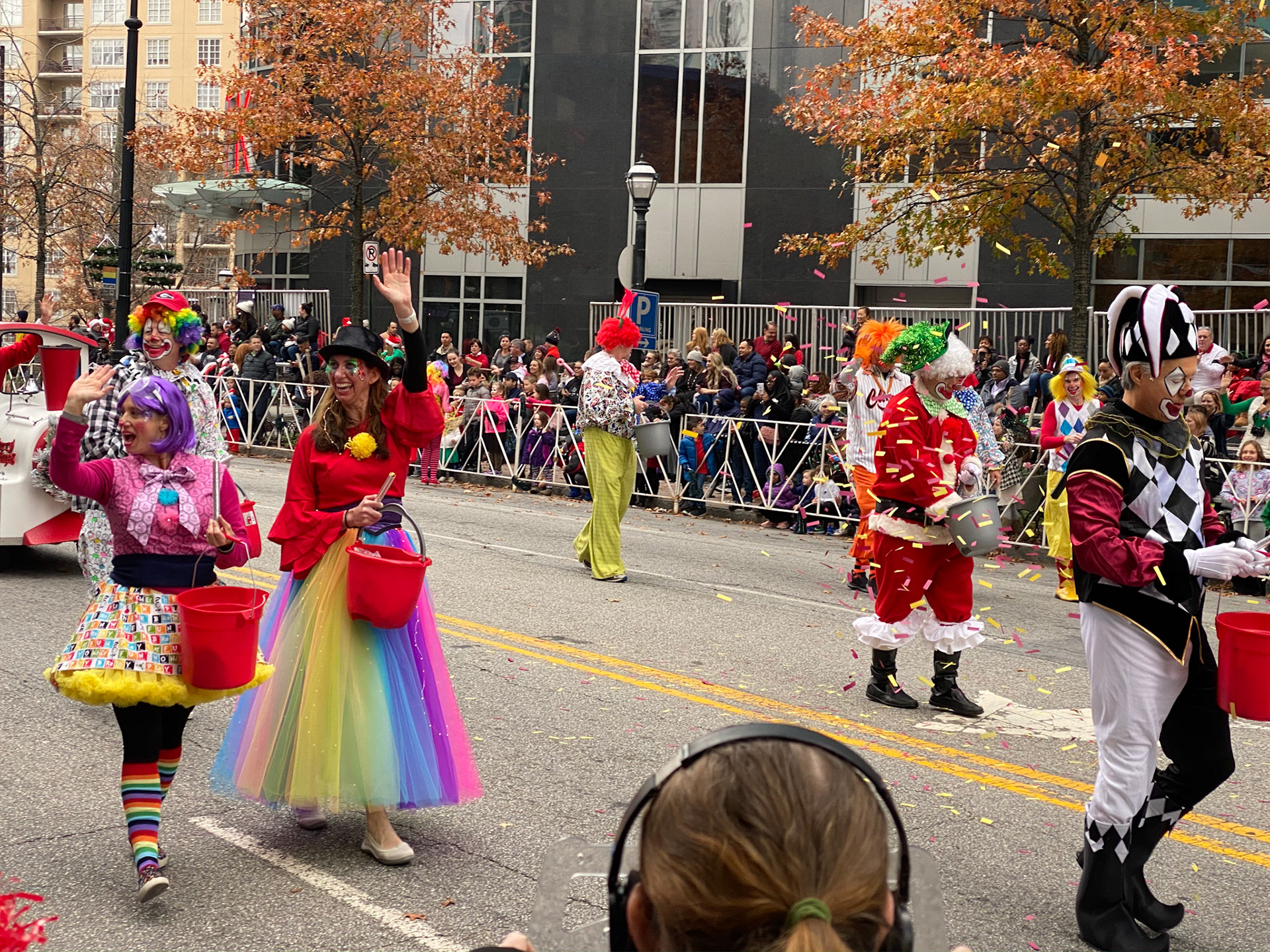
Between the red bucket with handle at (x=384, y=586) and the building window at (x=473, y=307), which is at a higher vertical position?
the building window at (x=473, y=307)

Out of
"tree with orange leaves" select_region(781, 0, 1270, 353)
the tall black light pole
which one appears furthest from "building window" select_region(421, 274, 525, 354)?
"tree with orange leaves" select_region(781, 0, 1270, 353)

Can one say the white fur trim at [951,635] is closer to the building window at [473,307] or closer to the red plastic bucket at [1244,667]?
the red plastic bucket at [1244,667]

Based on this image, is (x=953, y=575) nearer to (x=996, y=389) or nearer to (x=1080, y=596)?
(x=1080, y=596)

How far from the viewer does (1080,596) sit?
4.49 meters

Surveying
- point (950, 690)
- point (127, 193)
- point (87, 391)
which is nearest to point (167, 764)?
point (87, 391)

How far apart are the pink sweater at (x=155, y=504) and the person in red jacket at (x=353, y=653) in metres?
0.20

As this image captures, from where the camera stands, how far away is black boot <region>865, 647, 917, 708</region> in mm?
7445

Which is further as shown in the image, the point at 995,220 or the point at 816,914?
the point at 995,220

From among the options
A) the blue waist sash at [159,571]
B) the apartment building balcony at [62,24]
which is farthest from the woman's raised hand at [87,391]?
the apartment building balcony at [62,24]

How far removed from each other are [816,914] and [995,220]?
692 inches

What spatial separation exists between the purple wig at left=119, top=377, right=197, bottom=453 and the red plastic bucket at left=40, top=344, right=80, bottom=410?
511 centimetres

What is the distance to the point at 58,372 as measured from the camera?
32.4ft

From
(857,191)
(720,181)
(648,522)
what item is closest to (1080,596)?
(648,522)

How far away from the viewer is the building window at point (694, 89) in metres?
28.6
